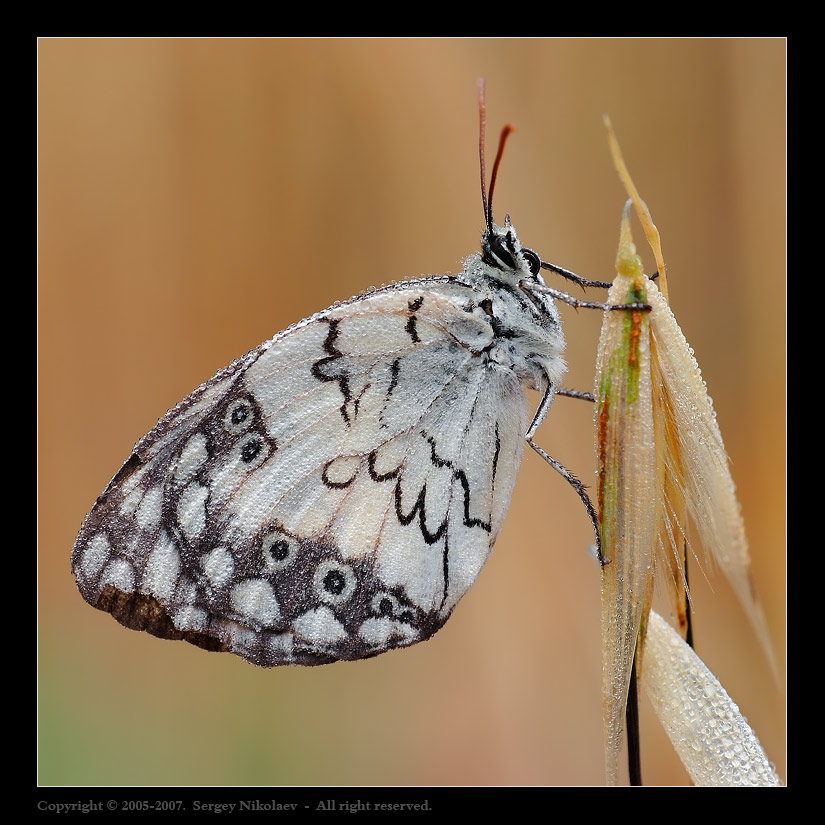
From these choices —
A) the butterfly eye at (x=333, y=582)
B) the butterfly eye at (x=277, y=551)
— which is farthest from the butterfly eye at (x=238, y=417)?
the butterfly eye at (x=333, y=582)

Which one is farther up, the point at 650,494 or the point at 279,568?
the point at 650,494

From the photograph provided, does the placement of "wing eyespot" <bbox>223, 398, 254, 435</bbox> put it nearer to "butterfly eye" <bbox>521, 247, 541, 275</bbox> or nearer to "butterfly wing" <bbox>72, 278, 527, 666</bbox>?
"butterfly wing" <bbox>72, 278, 527, 666</bbox>

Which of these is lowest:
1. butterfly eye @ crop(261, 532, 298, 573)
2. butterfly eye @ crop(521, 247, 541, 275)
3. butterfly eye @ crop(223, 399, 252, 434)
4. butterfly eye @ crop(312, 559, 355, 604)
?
butterfly eye @ crop(312, 559, 355, 604)

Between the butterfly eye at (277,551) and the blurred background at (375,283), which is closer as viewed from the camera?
the butterfly eye at (277,551)

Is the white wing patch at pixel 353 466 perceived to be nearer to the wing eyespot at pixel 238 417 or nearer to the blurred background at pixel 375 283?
the wing eyespot at pixel 238 417

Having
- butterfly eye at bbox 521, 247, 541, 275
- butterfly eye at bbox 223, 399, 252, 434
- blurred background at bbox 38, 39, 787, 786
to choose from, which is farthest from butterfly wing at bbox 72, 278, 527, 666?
blurred background at bbox 38, 39, 787, 786
